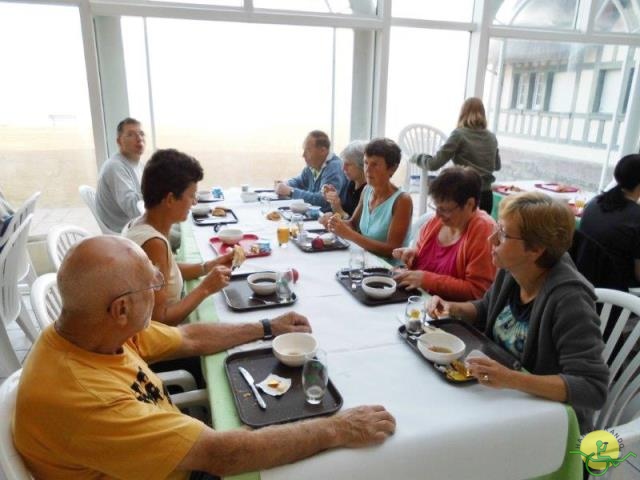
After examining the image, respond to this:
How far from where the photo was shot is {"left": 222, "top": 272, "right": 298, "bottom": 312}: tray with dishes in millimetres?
1680

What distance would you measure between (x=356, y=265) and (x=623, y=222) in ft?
5.24

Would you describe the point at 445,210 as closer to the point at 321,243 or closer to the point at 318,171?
the point at 321,243

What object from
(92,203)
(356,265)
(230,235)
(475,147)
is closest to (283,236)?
(230,235)

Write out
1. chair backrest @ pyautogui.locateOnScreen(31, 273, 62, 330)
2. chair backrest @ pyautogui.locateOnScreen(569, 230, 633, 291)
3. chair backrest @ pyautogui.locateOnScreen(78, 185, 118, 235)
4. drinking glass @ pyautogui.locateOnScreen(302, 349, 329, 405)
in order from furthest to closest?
chair backrest @ pyautogui.locateOnScreen(78, 185, 118, 235), chair backrest @ pyautogui.locateOnScreen(569, 230, 633, 291), chair backrest @ pyautogui.locateOnScreen(31, 273, 62, 330), drinking glass @ pyautogui.locateOnScreen(302, 349, 329, 405)

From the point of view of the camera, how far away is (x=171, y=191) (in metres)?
1.77

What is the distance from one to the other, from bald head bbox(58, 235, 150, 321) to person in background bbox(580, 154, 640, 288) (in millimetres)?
2449

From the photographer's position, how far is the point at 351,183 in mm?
3334

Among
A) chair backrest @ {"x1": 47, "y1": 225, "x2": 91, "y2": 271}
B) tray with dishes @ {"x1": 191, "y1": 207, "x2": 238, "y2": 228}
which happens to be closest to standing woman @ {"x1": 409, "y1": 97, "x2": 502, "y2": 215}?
tray with dishes @ {"x1": 191, "y1": 207, "x2": 238, "y2": 228}

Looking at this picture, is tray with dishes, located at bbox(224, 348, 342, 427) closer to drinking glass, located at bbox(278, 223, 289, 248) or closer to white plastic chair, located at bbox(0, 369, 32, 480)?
white plastic chair, located at bbox(0, 369, 32, 480)

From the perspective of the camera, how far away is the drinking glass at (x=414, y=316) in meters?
1.47

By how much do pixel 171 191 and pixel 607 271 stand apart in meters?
2.04

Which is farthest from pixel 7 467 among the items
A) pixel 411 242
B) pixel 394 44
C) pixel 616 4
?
pixel 616 4

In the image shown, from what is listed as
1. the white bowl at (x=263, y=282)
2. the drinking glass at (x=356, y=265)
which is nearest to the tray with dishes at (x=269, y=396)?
the white bowl at (x=263, y=282)

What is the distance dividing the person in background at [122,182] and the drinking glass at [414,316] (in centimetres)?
239
